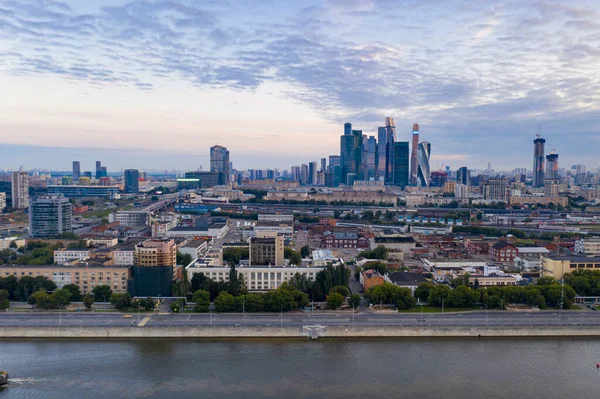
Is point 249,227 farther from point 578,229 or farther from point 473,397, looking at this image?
point 473,397

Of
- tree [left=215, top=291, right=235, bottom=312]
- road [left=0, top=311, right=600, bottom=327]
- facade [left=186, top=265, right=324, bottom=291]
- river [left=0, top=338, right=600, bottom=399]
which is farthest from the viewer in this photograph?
facade [left=186, top=265, right=324, bottom=291]

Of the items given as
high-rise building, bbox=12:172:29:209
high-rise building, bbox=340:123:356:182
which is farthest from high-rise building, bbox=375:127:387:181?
high-rise building, bbox=12:172:29:209

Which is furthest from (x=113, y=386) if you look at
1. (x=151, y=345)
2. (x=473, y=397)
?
(x=473, y=397)

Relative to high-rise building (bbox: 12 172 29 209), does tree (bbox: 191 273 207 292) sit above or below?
below

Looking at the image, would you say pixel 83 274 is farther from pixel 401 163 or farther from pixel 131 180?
pixel 401 163

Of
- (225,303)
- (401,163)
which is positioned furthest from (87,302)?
(401,163)

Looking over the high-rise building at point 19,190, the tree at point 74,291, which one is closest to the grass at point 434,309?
the tree at point 74,291

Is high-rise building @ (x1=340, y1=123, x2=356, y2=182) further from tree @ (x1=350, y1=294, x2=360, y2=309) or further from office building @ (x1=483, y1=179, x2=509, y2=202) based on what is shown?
tree @ (x1=350, y1=294, x2=360, y2=309)

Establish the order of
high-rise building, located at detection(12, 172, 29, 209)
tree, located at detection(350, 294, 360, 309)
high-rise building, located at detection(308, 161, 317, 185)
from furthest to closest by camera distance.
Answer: high-rise building, located at detection(308, 161, 317, 185) < high-rise building, located at detection(12, 172, 29, 209) < tree, located at detection(350, 294, 360, 309)
